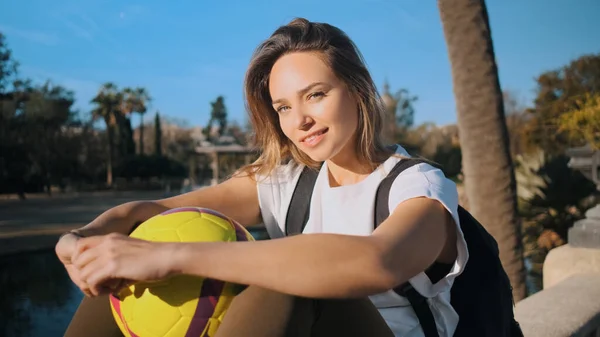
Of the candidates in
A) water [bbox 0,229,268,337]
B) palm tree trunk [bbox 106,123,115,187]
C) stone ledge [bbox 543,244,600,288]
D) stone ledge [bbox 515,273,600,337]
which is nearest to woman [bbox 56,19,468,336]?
stone ledge [bbox 515,273,600,337]

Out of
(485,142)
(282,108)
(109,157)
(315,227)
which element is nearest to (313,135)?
(282,108)

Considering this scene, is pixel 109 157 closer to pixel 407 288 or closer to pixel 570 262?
pixel 570 262

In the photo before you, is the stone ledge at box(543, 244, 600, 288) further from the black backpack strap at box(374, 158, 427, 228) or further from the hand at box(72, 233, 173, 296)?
the hand at box(72, 233, 173, 296)

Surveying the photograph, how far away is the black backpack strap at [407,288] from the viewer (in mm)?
1539

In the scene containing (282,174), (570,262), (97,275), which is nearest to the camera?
(97,275)

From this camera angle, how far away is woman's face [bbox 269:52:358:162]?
1716 mm

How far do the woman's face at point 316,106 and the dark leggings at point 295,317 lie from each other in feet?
1.87

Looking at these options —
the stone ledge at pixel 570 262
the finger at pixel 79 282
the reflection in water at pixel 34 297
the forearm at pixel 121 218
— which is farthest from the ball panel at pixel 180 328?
the reflection in water at pixel 34 297

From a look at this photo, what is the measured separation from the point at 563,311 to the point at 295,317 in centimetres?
189

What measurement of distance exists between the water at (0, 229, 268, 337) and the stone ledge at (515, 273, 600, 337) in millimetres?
3003

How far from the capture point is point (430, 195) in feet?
4.72

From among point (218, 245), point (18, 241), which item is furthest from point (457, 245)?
point (18, 241)

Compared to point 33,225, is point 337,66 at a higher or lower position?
higher

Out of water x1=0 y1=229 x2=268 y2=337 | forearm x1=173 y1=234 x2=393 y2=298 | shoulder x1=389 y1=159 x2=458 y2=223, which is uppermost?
shoulder x1=389 y1=159 x2=458 y2=223
